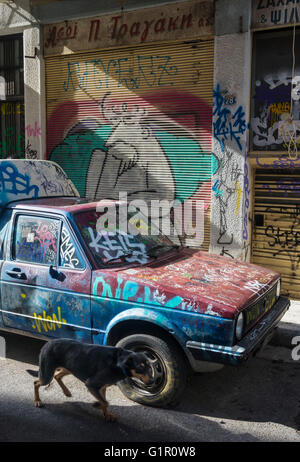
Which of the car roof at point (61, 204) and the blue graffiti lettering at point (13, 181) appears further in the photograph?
the blue graffiti lettering at point (13, 181)

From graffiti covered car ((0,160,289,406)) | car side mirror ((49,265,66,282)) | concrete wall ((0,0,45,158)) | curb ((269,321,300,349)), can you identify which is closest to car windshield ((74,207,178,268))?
graffiti covered car ((0,160,289,406))

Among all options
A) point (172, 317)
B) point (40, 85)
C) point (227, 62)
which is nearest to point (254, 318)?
point (172, 317)

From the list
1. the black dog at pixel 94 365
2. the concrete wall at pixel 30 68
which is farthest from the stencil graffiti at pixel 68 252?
the concrete wall at pixel 30 68

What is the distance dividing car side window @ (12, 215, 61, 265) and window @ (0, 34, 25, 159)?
20.4 ft

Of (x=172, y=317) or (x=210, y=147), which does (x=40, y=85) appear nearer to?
(x=210, y=147)

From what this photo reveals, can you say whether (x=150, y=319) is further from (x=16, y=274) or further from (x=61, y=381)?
(x=16, y=274)

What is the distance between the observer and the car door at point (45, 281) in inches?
173

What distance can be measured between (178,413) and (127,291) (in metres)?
1.17

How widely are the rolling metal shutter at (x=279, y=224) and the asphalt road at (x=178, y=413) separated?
3098mm

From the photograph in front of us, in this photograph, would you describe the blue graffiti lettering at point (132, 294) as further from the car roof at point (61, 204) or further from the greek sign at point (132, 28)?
the greek sign at point (132, 28)

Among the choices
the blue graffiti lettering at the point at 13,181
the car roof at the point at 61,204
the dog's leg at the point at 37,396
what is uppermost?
the blue graffiti lettering at the point at 13,181

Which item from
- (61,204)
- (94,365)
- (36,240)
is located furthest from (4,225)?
(94,365)

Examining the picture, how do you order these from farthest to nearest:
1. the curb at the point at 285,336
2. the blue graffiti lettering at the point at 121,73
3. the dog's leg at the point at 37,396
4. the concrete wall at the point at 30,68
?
the concrete wall at the point at 30,68 → the blue graffiti lettering at the point at 121,73 → the curb at the point at 285,336 → the dog's leg at the point at 37,396
